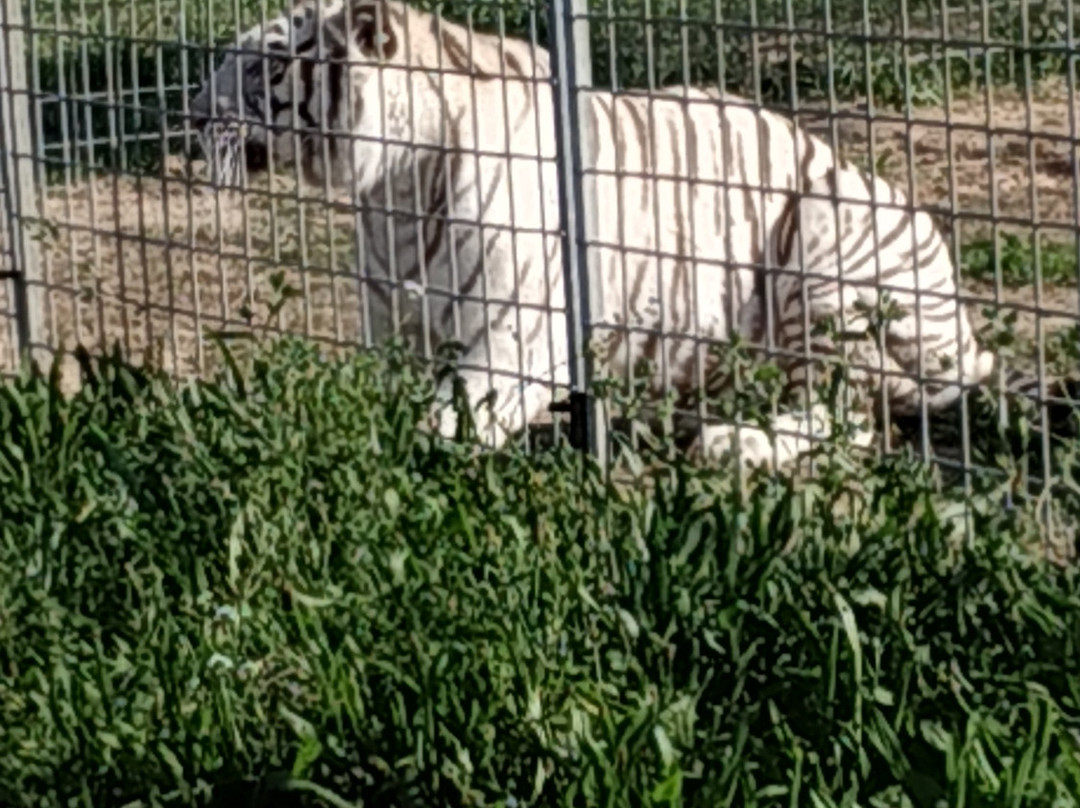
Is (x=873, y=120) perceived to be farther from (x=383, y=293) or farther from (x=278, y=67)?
(x=278, y=67)

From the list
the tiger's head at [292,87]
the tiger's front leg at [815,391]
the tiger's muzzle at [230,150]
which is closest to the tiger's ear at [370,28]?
the tiger's head at [292,87]

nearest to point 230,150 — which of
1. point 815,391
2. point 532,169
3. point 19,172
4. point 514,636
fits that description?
point 19,172

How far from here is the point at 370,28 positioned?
255 inches

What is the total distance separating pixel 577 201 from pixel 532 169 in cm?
131

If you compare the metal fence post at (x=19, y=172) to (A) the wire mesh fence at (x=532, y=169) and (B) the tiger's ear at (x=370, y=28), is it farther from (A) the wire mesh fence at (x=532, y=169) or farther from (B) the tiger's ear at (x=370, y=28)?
(B) the tiger's ear at (x=370, y=28)

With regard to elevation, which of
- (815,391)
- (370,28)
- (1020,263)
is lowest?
(1020,263)

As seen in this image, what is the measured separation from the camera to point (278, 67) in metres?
6.89

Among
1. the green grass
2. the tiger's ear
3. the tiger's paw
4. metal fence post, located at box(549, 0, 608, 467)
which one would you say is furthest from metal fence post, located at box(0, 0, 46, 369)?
the green grass

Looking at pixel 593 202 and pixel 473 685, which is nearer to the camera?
pixel 473 685

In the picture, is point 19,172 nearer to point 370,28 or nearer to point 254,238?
point 370,28

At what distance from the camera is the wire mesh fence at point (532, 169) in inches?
194

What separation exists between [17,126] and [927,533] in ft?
10.5

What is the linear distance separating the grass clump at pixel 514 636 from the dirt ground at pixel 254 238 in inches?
21.3

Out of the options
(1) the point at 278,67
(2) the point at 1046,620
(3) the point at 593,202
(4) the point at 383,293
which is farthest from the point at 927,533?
(1) the point at 278,67
